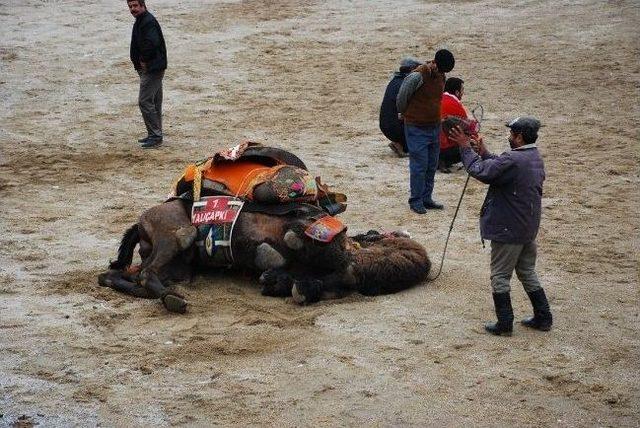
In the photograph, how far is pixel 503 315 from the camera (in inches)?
321

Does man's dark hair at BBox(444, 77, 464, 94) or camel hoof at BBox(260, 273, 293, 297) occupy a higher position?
man's dark hair at BBox(444, 77, 464, 94)

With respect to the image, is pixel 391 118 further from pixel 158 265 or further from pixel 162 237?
pixel 158 265

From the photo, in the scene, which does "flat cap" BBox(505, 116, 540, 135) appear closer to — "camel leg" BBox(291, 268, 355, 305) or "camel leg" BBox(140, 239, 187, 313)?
"camel leg" BBox(291, 268, 355, 305)

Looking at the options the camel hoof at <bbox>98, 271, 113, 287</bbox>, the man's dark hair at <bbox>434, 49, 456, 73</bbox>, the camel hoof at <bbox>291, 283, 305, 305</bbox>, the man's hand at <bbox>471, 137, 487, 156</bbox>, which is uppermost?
the man's dark hair at <bbox>434, 49, 456, 73</bbox>

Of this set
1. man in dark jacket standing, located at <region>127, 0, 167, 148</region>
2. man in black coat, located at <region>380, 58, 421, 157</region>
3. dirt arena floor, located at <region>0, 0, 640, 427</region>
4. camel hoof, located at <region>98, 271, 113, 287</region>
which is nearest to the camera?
dirt arena floor, located at <region>0, 0, 640, 427</region>

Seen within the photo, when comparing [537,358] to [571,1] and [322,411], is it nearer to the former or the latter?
[322,411]

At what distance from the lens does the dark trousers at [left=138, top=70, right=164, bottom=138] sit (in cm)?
1431

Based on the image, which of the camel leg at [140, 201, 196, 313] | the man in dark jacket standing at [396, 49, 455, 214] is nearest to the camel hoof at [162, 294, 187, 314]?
the camel leg at [140, 201, 196, 313]

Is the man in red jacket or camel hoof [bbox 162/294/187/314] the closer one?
camel hoof [bbox 162/294/187/314]

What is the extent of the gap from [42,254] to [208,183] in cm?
182

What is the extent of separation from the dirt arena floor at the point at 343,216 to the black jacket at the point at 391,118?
336 mm

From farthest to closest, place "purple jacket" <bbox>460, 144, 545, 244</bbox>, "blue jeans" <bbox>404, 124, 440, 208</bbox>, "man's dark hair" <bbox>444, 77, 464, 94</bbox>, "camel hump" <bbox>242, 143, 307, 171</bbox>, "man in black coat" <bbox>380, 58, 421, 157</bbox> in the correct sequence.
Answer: "man in black coat" <bbox>380, 58, 421, 157</bbox> → "man's dark hair" <bbox>444, 77, 464, 94</bbox> → "blue jeans" <bbox>404, 124, 440, 208</bbox> → "camel hump" <bbox>242, 143, 307, 171</bbox> → "purple jacket" <bbox>460, 144, 545, 244</bbox>

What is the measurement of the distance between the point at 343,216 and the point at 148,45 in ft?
13.1

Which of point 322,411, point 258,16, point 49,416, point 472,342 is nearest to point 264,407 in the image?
point 322,411
